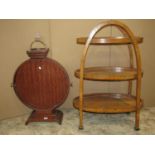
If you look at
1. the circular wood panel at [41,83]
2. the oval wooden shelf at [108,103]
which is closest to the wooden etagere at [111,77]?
the oval wooden shelf at [108,103]

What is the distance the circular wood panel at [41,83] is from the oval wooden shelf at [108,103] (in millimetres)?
173

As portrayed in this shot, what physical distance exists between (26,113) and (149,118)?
43.5 inches

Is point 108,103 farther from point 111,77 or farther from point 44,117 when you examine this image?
point 44,117

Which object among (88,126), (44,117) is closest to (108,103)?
(88,126)

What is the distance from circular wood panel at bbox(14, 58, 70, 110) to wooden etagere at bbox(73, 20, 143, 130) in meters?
0.16

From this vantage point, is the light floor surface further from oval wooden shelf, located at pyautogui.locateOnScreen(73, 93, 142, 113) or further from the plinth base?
oval wooden shelf, located at pyautogui.locateOnScreen(73, 93, 142, 113)

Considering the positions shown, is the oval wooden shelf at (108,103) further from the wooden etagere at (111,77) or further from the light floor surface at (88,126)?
the light floor surface at (88,126)

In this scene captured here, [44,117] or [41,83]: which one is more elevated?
[41,83]

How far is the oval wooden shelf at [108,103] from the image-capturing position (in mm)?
1766

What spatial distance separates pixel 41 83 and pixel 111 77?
1.89 ft

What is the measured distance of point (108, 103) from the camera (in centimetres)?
193

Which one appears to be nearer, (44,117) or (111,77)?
(111,77)

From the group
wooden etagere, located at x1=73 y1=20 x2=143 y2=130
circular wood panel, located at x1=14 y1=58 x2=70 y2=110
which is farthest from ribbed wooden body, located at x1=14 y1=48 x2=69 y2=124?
wooden etagere, located at x1=73 y1=20 x2=143 y2=130
